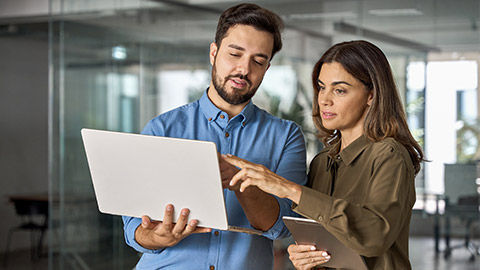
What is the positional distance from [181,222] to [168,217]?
0.04 metres

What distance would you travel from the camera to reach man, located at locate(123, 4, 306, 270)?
6.17ft

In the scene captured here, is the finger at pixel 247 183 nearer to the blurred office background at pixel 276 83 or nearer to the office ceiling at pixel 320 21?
the blurred office background at pixel 276 83

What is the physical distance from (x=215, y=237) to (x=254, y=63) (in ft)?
1.76

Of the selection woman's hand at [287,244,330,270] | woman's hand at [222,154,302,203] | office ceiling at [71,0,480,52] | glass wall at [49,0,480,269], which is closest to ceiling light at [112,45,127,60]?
glass wall at [49,0,480,269]

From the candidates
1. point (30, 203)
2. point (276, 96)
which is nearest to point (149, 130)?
point (276, 96)

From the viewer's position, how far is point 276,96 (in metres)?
4.95

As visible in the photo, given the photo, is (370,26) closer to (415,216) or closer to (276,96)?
(276,96)

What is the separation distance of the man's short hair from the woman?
18 centimetres

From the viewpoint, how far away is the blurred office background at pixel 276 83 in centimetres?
457

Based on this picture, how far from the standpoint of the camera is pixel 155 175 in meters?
1.64

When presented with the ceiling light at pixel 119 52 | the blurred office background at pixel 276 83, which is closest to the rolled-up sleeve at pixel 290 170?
the blurred office background at pixel 276 83

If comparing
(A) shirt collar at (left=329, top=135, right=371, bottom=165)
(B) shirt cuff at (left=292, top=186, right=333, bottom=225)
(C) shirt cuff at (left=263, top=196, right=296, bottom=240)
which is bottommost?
(C) shirt cuff at (left=263, top=196, right=296, bottom=240)

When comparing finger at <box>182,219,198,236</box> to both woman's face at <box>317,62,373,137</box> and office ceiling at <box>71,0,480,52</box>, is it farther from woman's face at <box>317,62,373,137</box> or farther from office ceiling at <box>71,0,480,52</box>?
office ceiling at <box>71,0,480,52</box>

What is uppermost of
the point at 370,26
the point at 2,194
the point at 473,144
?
the point at 370,26
